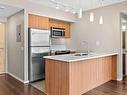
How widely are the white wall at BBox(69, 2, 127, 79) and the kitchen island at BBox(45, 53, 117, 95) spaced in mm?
1069

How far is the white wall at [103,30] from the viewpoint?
4.59 m

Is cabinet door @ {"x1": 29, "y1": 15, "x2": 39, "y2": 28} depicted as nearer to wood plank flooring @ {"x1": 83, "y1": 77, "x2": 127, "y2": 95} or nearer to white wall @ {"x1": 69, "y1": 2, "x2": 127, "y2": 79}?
white wall @ {"x1": 69, "y1": 2, "x2": 127, "y2": 79}

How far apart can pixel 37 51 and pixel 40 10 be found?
1.52 m

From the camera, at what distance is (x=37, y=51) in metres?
4.43

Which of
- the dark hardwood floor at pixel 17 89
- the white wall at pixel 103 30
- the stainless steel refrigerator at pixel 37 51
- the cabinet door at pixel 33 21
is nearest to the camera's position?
the dark hardwood floor at pixel 17 89

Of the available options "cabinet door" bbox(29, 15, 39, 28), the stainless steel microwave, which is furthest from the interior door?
the stainless steel microwave

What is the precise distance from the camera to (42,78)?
4.67 meters

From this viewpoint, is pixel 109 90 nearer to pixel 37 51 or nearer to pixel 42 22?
pixel 37 51

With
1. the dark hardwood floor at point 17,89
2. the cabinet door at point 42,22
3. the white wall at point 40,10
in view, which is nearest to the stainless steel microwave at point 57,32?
the white wall at point 40,10

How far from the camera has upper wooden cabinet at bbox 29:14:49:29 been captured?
4449 mm

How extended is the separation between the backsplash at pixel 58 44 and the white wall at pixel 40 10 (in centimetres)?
105

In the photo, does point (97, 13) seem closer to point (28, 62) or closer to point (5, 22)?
point (28, 62)

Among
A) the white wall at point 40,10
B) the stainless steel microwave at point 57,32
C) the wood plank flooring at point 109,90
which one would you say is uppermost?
the white wall at point 40,10

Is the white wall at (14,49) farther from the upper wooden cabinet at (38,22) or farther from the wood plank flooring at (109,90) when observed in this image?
the wood plank flooring at (109,90)
